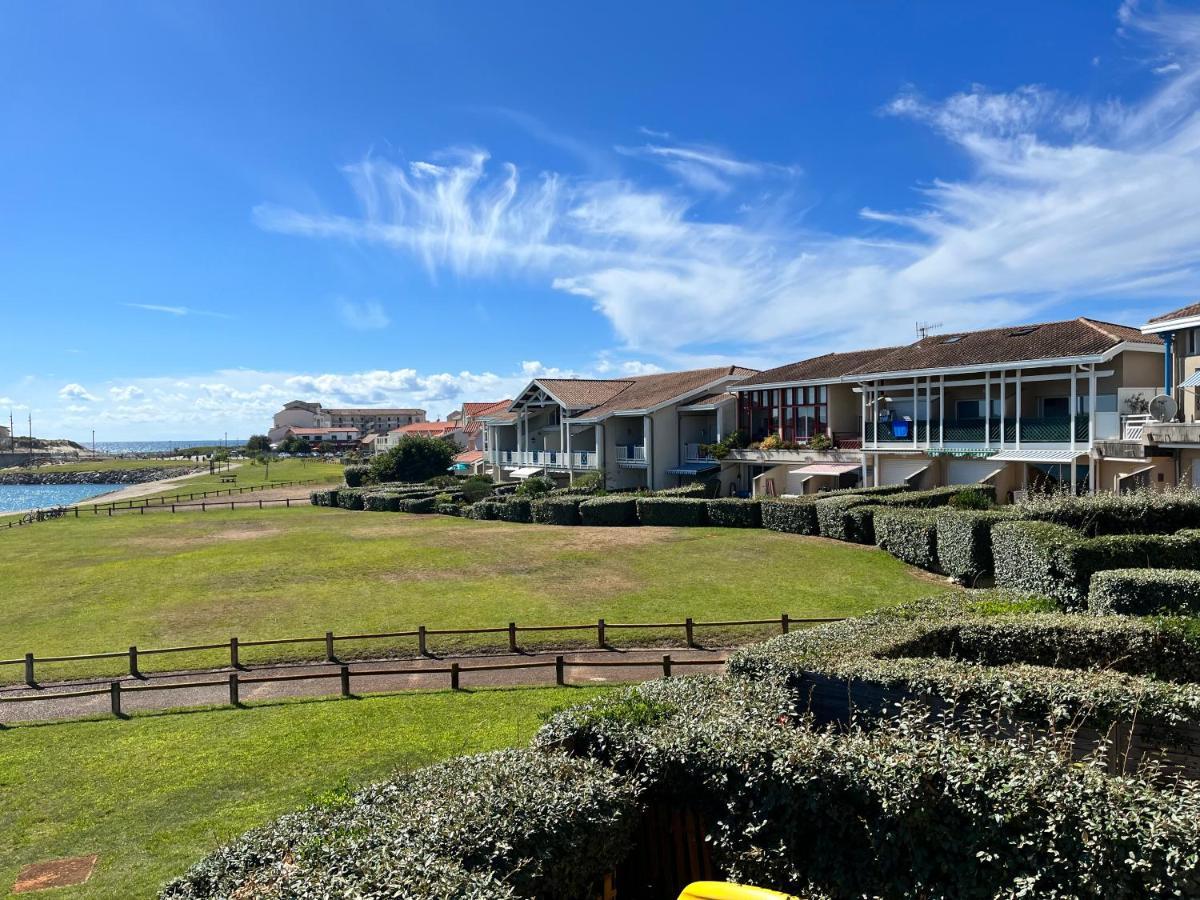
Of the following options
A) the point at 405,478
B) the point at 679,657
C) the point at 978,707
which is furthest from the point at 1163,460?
the point at 405,478

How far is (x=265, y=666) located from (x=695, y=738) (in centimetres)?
1235

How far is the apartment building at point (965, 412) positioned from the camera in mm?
26016

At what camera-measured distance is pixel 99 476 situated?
11762cm

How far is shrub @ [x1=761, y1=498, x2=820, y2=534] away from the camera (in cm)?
2789

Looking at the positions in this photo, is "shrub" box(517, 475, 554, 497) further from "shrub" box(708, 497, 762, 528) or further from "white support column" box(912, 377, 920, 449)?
"white support column" box(912, 377, 920, 449)

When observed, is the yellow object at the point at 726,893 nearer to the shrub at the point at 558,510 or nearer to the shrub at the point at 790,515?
the shrub at the point at 790,515

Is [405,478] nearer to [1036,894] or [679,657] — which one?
[679,657]

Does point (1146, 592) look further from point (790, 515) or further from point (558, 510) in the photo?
point (558, 510)

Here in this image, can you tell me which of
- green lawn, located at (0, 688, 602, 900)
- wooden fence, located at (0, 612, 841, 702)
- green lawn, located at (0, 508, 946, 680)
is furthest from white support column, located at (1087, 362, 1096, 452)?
green lawn, located at (0, 688, 602, 900)

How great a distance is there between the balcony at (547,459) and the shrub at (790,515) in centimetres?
1673

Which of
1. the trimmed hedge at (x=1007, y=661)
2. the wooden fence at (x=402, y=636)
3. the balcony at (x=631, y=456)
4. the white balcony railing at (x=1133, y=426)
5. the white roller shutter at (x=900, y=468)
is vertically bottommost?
the wooden fence at (x=402, y=636)

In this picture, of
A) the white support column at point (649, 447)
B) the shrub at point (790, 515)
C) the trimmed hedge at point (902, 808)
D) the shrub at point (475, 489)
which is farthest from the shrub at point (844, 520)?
the shrub at point (475, 489)

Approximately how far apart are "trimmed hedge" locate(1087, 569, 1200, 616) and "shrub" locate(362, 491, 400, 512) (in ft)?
133

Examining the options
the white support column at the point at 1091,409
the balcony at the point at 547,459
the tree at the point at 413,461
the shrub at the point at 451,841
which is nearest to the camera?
the shrub at the point at 451,841
